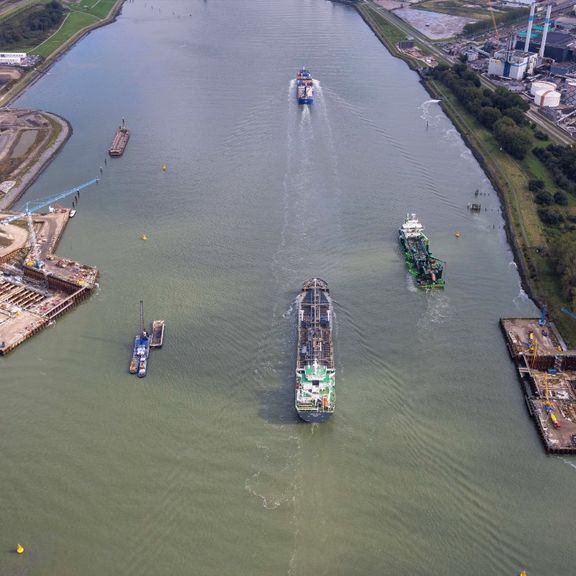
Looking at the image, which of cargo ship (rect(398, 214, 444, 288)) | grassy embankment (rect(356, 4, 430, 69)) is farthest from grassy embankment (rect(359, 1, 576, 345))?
grassy embankment (rect(356, 4, 430, 69))

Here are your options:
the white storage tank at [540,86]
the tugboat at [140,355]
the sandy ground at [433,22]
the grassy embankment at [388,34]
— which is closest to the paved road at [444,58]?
the grassy embankment at [388,34]

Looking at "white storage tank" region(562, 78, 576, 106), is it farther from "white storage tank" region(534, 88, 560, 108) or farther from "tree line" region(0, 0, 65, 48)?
"tree line" region(0, 0, 65, 48)

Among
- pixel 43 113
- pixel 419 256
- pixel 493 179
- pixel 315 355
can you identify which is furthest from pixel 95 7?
pixel 315 355

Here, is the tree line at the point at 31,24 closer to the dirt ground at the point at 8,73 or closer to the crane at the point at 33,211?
the dirt ground at the point at 8,73

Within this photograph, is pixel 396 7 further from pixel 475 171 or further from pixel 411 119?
pixel 475 171

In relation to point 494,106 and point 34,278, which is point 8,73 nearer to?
point 34,278
